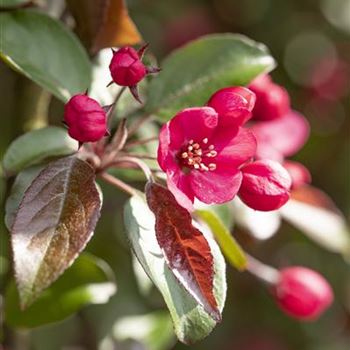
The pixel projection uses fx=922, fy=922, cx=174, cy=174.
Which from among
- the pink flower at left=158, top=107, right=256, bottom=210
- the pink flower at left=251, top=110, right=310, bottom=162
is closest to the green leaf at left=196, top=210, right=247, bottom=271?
the pink flower at left=158, top=107, right=256, bottom=210

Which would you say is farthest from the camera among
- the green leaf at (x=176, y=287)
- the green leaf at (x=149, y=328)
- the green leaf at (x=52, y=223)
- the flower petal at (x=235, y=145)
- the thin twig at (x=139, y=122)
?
the green leaf at (x=149, y=328)

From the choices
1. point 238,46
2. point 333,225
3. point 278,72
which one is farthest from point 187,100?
point 278,72

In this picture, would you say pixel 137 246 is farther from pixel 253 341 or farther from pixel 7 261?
pixel 253 341

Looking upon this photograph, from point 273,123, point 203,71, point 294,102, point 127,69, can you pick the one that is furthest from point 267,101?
point 294,102

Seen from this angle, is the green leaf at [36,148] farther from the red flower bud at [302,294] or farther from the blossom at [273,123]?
the red flower bud at [302,294]

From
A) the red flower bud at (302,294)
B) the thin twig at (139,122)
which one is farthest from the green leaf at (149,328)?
the thin twig at (139,122)

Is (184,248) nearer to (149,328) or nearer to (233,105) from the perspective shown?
(233,105)

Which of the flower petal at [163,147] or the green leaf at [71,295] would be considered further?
the green leaf at [71,295]
